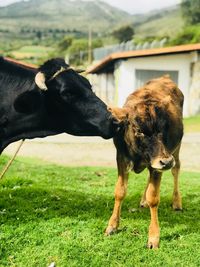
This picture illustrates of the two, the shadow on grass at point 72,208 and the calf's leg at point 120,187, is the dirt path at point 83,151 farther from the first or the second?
the calf's leg at point 120,187

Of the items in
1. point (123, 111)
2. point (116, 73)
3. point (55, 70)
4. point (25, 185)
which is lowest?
point (116, 73)

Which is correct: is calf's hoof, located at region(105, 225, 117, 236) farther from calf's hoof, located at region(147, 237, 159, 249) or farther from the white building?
the white building

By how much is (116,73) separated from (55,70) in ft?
70.1

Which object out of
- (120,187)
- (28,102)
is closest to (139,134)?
(120,187)

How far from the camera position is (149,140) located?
550 centimetres

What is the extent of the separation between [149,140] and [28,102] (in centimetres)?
159

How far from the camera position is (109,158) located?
46.1ft

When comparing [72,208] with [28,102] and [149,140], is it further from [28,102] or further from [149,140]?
[149,140]

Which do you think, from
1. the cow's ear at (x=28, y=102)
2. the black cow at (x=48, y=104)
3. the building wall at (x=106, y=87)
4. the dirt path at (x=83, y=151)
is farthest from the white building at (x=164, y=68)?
the cow's ear at (x=28, y=102)

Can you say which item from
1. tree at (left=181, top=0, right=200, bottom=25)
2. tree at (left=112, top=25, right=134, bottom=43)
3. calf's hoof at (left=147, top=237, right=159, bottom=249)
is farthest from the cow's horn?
tree at (left=112, top=25, right=134, bottom=43)

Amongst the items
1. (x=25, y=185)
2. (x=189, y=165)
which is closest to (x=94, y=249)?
(x=25, y=185)

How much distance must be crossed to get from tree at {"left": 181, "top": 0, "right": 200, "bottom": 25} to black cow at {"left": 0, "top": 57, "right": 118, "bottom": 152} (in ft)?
203

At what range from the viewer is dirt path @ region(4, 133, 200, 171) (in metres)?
13.4

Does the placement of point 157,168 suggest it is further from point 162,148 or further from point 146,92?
point 146,92
